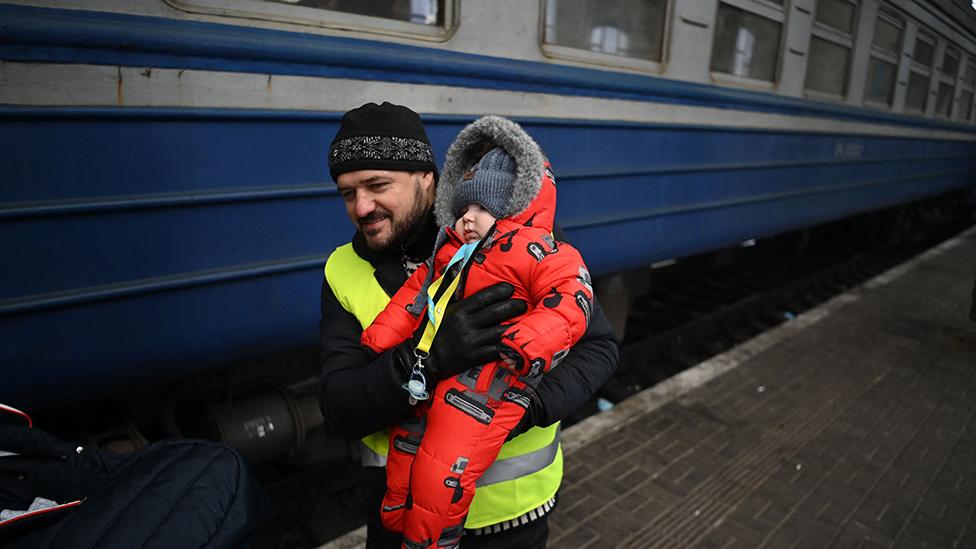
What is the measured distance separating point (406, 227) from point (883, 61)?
673 cm

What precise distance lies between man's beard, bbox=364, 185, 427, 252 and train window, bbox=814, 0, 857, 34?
467 cm

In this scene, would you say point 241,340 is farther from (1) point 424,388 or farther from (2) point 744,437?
(2) point 744,437

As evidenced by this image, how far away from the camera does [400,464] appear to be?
4.14ft

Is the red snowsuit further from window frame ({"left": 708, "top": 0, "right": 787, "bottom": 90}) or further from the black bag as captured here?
window frame ({"left": 708, "top": 0, "right": 787, "bottom": 90})

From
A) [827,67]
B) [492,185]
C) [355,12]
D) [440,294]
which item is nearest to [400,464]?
[440,294]

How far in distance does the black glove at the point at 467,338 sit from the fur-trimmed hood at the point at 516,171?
0.67 ft

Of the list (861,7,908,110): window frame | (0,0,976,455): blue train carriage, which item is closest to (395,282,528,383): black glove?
(0,0,976,455): blue train carriage

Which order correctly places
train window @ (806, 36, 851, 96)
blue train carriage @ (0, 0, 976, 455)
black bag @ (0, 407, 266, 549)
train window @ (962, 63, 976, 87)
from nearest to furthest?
black bag @ (0, 407, 266, 549), blue train carriage @ (0, 0, 976, 455), train window @ (806, 36, 851, 96), train window @ (962, 63, 976, 87)

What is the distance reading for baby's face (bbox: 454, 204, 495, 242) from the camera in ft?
4.32

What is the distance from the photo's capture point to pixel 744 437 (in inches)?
126

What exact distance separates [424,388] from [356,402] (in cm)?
16

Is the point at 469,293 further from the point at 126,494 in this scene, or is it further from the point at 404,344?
the point at 126,494

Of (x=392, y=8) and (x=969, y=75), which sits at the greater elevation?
(x=969, y=75)

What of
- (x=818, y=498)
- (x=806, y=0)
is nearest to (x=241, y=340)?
(x=818, y=498)
